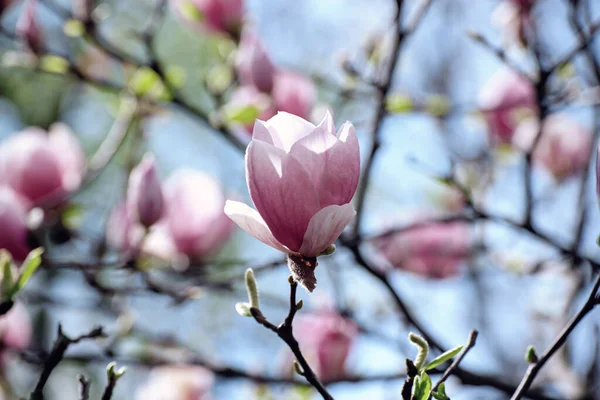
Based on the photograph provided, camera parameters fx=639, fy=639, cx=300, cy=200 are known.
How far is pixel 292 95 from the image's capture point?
140 cm

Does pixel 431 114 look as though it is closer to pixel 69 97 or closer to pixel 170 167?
pixel 170 167

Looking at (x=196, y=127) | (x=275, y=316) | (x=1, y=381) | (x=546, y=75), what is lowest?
(x=275, y=316)

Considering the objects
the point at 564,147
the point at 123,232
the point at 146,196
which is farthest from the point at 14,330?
the point at 564,147

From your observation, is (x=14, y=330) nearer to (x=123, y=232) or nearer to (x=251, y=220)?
(x=123, y=232)

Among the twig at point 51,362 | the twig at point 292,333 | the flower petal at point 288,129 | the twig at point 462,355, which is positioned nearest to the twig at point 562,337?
the twig at point 462,355

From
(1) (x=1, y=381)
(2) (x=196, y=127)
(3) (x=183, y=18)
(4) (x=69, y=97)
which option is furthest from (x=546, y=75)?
(4) (x=69, y=97)

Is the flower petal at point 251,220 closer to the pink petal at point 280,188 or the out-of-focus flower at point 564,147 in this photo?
the pink petal at point 280,188

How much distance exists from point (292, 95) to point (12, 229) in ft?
2.19

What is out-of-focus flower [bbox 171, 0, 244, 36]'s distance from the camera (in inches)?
56.0

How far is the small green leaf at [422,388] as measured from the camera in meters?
0.51

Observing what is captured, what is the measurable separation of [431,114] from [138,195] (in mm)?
693

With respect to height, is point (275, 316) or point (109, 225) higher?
point (109, 225)

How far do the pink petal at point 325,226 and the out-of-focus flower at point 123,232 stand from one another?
24.7 inches

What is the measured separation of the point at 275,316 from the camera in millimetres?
3785
